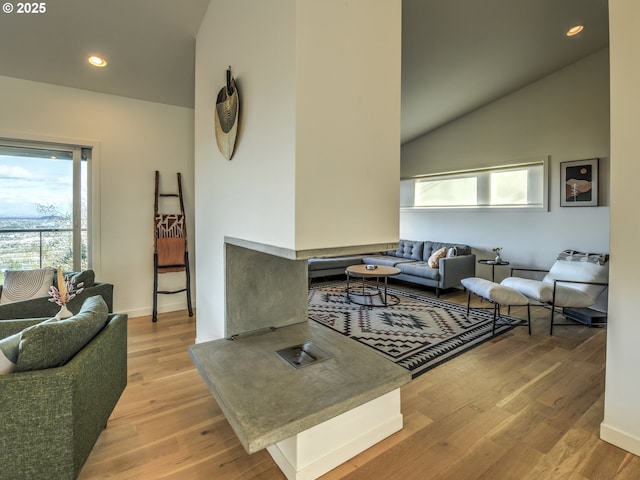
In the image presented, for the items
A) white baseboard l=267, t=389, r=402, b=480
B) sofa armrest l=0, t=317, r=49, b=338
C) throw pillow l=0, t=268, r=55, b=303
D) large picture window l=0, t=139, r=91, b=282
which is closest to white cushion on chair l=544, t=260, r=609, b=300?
white baseboard l=267, t=389, r=402, b=480

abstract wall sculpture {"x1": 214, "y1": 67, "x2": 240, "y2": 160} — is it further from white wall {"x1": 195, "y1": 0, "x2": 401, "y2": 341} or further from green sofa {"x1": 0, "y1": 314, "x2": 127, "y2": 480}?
green sofa {"x1": 0, "y1": 314, "x2": 127, "y2": 480}

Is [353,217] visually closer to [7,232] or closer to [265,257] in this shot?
[265,257]

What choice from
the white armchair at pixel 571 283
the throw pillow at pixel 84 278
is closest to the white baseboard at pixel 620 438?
the white armchair at pixel 571 283

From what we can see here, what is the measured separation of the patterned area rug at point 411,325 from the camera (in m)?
Answer: 2.95

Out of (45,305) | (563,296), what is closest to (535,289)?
(563,296)

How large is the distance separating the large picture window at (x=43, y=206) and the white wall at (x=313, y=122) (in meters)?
2.55

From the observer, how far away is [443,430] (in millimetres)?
1896

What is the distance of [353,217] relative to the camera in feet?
5.75

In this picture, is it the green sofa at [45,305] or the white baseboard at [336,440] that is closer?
the white baseboard at [336,440]

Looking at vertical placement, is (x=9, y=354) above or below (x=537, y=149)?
below

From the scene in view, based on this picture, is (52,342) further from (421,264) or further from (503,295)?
(421,264)

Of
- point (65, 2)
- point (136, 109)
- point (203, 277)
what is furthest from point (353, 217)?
point (136, 109)

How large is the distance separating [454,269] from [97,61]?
199 inches

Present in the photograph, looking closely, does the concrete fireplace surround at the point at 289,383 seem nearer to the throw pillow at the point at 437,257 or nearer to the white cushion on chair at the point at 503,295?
the white cushion on chair at the point at 503,295
